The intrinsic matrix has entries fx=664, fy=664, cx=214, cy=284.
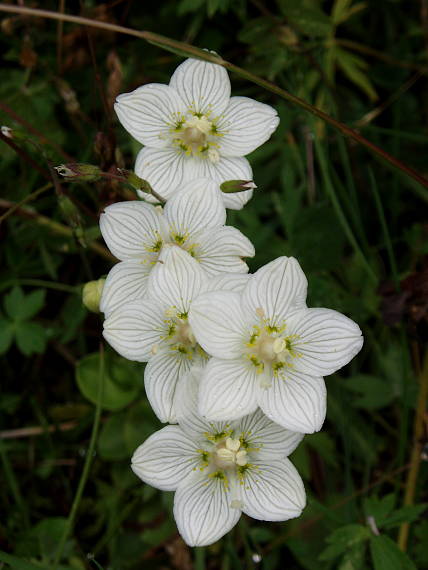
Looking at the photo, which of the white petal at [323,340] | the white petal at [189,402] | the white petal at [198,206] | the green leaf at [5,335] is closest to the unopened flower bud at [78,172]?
the white petal at [198,206]

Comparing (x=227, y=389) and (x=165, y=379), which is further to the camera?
(x=165, y=379)

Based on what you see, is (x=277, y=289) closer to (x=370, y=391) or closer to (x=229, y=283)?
(x=229, y=283)

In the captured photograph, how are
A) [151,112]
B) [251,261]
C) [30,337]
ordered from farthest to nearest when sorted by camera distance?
[30,337] → [251,261] → [151,112]

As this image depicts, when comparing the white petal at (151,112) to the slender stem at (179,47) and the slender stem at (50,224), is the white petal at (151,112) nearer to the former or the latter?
the slender stem at (179,47)

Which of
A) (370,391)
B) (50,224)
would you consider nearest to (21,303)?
(50,224)

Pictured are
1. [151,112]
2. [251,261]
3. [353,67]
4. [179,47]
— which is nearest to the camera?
[179,47]
